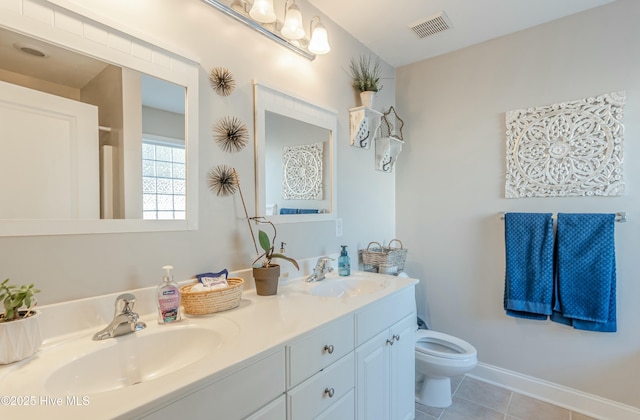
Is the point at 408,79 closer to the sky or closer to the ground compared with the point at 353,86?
closer to the sky

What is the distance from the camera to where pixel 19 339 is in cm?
75

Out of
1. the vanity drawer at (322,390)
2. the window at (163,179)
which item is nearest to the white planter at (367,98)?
the window at (163,179)

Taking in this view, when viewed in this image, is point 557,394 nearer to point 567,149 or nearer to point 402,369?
point 402,369

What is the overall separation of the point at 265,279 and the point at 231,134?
667mm

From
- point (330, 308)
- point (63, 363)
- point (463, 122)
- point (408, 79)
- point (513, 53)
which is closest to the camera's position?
point (63, 363)

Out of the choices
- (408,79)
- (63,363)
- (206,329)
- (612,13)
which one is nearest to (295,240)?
(206,329)

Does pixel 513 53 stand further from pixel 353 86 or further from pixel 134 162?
pixel 134 162

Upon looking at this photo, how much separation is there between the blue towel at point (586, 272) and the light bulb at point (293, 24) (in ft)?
6.11

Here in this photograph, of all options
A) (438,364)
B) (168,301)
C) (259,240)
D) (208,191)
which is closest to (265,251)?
(259,240)

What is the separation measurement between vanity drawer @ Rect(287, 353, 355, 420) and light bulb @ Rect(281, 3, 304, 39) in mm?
1496

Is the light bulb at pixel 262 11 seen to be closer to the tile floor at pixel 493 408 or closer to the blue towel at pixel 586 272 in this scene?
the blue towel at pixel 586 272

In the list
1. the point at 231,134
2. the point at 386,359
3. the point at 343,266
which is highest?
the point at 231,134

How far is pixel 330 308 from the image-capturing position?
1.18 meters

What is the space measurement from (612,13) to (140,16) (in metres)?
2.48
